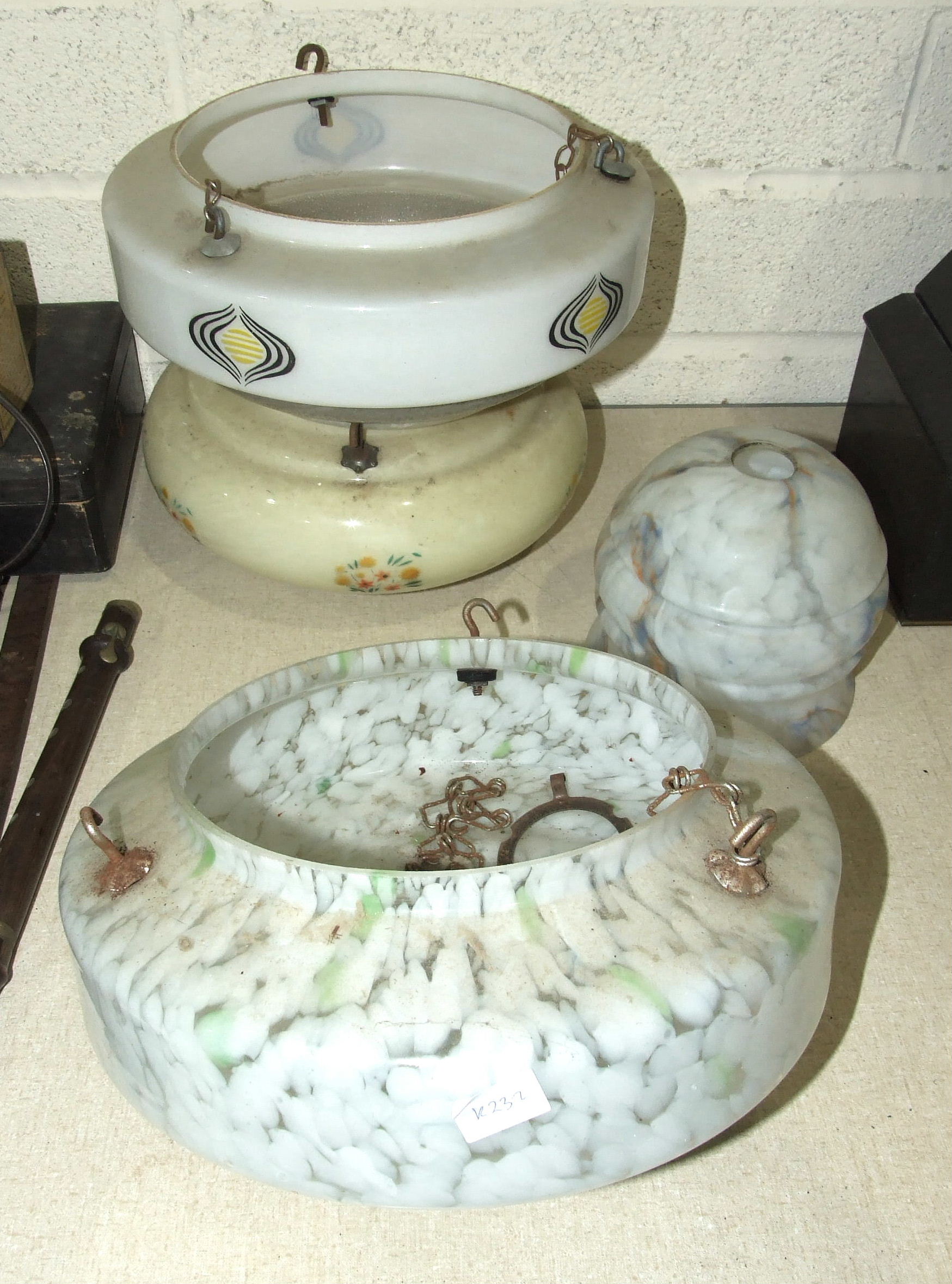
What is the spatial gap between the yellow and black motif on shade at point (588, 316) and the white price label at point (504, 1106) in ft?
1.28

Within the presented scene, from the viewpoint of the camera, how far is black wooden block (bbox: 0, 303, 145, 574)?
792 mm

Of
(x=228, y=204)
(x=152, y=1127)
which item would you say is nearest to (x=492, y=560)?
(x=228, y=204)

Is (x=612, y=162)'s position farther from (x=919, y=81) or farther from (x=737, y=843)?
(x=737, y=843)

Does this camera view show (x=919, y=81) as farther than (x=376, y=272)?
Yes

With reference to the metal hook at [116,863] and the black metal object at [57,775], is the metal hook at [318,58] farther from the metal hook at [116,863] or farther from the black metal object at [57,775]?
the metal hook at [116,863]

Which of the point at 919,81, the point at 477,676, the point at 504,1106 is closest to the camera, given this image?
the point at 504,1106

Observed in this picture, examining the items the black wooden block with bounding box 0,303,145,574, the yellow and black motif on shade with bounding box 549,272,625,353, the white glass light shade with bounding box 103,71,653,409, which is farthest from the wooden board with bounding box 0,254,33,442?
the yellow and black motif on shade with bounding box 549,272,625,353

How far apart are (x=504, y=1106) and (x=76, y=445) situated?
54 centimetres

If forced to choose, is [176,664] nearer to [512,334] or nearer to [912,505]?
[512,334]

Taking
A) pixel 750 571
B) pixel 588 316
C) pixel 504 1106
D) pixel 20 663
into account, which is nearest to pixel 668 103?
pixel 588 316

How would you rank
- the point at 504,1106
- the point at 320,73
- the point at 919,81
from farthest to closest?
the point at 919,81, the point at 320,73, the point at 504,1106

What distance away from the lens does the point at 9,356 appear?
0.79m

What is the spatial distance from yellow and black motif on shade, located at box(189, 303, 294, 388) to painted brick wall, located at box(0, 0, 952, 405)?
0.99 feet

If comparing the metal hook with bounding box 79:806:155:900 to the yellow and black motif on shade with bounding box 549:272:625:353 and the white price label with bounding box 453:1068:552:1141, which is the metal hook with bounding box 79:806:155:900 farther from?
the yellow and black motif on shade with bounding box 549:272:625:353
